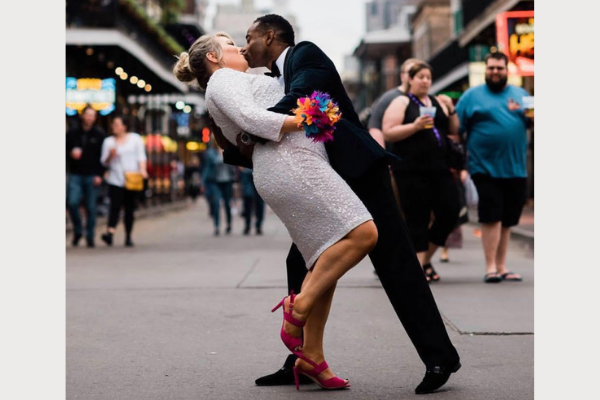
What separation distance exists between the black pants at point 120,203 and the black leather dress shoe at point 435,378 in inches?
389

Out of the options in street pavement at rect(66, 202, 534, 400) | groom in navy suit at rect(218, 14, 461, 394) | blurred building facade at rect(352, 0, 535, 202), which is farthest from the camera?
blurred building facade at rect(352, 0, 535, 202)

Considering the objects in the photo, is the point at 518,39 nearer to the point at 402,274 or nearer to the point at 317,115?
the point at 402,274

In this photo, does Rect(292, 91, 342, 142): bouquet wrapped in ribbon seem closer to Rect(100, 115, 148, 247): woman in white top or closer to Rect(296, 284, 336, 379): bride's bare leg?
Rect(296, 284, 336, 379): bride's bare leg

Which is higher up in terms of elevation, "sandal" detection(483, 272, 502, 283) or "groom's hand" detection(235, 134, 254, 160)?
"groom's hand" detection(235, 134, 254, 160)

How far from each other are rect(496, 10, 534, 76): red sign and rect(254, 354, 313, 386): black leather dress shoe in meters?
11.6

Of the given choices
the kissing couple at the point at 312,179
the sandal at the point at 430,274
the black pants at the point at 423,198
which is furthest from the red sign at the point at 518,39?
the kissing couple at the point at 312,179

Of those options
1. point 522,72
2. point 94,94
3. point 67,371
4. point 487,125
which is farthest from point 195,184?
point 67,371

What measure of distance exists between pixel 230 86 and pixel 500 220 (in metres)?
4.61

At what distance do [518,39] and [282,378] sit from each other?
46.8 ft

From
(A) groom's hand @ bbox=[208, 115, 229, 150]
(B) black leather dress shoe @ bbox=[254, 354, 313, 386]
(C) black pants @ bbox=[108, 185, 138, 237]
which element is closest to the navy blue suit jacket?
(A) groom's hand @ bbox=[208, 115, 229, 150]

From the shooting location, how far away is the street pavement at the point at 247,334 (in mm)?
4773

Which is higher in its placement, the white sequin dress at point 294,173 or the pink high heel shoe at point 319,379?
the white sequin dress at point 294,173

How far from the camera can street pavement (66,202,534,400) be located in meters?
4.77

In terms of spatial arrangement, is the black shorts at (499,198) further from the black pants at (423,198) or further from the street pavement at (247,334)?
the street pavement at (247,334)
